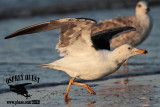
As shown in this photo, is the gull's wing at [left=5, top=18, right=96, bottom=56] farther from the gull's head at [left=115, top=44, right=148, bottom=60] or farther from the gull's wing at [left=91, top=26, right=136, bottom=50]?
the gull's head at [left=115, top=44, right=148, bottom=60]

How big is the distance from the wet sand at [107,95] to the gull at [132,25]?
234 cm

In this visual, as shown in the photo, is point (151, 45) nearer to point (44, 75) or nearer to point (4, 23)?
point (44, 75)

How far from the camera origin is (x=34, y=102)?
22.0 ft

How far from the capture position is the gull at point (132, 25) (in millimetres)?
10555

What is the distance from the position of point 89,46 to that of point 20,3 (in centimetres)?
1222

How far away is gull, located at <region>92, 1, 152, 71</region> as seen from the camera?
1055 cm

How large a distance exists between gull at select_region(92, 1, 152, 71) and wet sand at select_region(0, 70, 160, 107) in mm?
2337

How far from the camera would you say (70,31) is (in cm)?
670

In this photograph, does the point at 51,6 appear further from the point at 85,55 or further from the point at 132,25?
the point at 85,55

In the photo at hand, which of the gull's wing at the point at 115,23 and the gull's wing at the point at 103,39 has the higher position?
the gull's wing at the point at 115,23

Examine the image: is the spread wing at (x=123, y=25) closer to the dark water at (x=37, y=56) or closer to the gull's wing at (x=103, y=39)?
the dark water at (x=37, y=56)

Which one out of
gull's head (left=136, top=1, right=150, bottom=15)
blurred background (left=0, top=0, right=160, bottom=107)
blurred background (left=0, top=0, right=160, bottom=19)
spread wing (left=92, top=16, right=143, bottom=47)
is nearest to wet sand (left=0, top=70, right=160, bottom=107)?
blurred background (left=0, top=0, right=160, bottom=107)

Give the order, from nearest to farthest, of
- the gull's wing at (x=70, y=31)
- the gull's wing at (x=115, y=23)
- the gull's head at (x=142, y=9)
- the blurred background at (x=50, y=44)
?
the gull's wing at (x=70, y=31) < the blurred background at (x=50, y=44) < the gull's wing at (x=115, y=23) < the gull's head at (x=142, y=9)

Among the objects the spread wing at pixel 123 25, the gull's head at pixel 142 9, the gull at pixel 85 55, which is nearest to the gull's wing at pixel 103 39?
the gull at pixel 85 55
